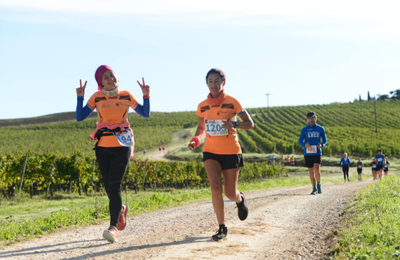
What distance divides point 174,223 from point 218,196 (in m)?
1.59

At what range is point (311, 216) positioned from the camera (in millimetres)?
6879

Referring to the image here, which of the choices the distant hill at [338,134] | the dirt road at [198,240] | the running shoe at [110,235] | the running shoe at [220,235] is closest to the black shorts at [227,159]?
the running shoe at [220,235]

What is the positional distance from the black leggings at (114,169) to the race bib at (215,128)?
1152 millimetres

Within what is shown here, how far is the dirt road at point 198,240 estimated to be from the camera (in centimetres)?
424

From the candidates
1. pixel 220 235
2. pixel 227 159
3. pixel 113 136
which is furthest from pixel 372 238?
pixel 113 136

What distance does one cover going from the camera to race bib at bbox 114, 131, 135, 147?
506cm

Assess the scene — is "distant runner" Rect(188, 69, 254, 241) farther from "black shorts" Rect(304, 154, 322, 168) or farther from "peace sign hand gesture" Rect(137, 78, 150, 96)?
"black shorts" Rect(304, 154, 322, 168)

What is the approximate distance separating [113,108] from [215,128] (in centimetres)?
139

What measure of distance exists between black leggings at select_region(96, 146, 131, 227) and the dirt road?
1.48 feet

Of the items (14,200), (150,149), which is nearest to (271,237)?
(14,200)

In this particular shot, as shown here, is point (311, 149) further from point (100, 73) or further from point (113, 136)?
point (100, 73)

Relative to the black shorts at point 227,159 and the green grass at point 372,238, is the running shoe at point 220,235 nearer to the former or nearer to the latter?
the black shorts at point 227,159

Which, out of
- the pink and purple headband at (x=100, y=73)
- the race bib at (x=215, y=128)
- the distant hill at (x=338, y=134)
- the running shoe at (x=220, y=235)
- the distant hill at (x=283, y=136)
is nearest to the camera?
the running shoe at (x=220, y=235)

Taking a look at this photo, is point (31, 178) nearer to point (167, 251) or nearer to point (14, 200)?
point (14, 200)
